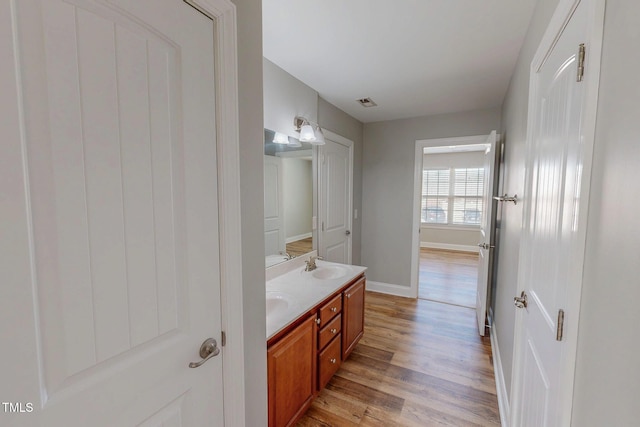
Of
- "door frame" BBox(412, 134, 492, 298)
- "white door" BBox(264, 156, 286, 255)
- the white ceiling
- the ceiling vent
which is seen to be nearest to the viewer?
the white ceiling

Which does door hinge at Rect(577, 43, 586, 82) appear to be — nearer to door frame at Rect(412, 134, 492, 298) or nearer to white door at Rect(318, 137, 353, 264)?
white door at Rect(318, 137, 353, 264)

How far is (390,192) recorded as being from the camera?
382cm

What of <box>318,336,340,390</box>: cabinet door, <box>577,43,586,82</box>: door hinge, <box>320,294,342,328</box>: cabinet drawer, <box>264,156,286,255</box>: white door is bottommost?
<box>318,336,340,390</box>: cabinet door

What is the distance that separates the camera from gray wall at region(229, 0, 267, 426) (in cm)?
106

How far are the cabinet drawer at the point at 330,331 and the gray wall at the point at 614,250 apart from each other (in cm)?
135

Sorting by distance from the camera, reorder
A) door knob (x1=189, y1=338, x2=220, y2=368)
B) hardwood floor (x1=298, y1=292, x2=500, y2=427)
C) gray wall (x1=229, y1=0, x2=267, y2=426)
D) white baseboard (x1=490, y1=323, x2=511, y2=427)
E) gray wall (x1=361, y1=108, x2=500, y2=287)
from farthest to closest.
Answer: gray wall (x1=361, y1=108, x2=500, y2=287) → hardwood floor (x1=298, y1=292, x2=500, y2=427) → white baseboard (x1=490, y1=323, x2=511, y2=427) → gray wall (x1=229, y1=0, x2=267, y2=426) → door knob (x1=189, y1=338, x2=220, y2=368)

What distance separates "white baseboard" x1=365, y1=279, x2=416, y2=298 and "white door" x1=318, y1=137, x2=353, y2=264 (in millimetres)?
753

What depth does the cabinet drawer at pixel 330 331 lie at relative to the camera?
186 centimetres

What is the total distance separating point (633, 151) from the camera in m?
0.52

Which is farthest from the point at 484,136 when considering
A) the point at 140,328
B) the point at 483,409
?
the point at 140,328

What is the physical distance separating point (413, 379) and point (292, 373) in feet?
3.71

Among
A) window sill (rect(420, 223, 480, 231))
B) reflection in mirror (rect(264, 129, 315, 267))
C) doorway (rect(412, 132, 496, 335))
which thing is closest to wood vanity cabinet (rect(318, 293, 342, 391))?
reflection in mirror (rect(264, 129, 315, 267))

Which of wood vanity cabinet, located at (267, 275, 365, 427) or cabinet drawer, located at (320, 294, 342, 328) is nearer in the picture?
wood vanity cabinet, located at (267, 275, 365, 427)

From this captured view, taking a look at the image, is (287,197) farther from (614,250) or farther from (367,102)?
(614,250)
